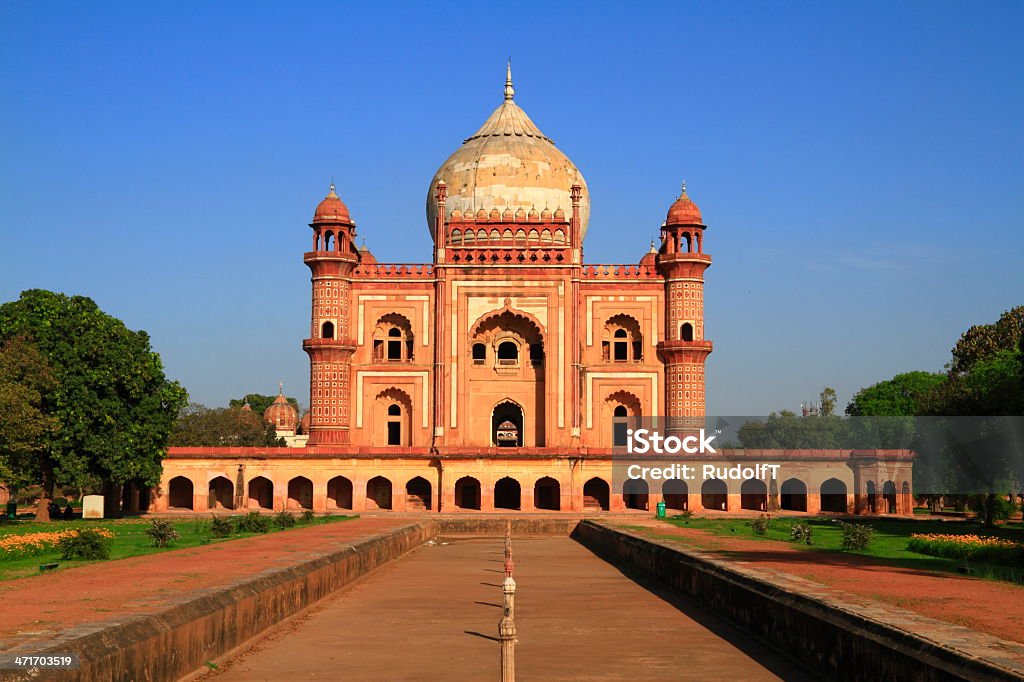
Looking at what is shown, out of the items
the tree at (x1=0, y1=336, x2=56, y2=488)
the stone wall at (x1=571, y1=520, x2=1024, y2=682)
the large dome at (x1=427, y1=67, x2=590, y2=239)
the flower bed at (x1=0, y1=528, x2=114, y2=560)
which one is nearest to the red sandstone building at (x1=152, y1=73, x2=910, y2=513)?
the large dome at (x1=427, y1=67, x2=590, y2=239)

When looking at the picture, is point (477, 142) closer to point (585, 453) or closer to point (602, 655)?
point (585, 453)

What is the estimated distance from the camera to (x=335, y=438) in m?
46.8

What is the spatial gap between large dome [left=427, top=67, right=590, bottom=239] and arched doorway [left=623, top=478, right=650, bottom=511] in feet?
42.4

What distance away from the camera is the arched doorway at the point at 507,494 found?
158 ft

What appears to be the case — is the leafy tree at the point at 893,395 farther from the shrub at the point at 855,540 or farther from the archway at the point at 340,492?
the shrub at the point at 855,540

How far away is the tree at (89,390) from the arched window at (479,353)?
1406 cm

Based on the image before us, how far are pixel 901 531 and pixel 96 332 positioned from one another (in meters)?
25.0

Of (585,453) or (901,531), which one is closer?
(901,531)

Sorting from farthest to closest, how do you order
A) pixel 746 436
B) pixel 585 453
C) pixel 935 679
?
pixel 746 436 < pixel 585 453 < pixel 935 679

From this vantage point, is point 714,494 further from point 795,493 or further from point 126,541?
point 126,541

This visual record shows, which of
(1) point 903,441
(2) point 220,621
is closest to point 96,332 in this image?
(2) point 220,621

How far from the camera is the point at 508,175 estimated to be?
52125 millimetres

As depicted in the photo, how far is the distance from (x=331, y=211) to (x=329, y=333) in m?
5.04

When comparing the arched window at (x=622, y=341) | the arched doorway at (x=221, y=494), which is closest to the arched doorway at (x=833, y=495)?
the arched window at (x=622, y=341)
